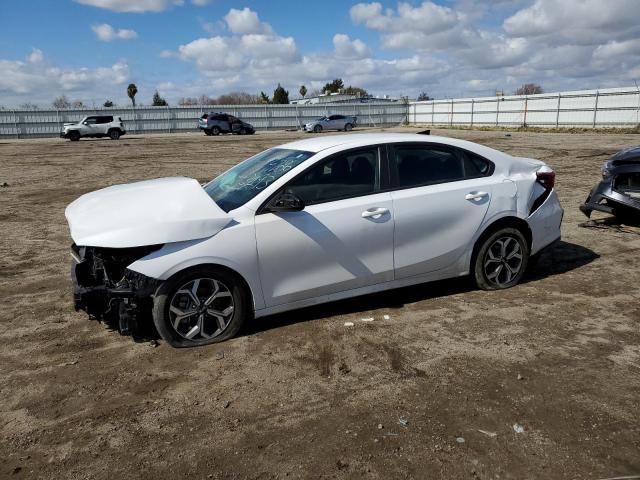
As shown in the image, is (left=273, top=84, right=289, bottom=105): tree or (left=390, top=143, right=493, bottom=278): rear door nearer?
(left=390, top=143, right=493, bottom=278): rear door

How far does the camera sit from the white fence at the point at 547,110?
31.2m

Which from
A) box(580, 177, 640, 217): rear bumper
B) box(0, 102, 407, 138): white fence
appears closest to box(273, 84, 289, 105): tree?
box(0, 102, 407, 138): white fence

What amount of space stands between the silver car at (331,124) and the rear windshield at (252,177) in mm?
38017

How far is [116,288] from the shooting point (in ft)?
13.4

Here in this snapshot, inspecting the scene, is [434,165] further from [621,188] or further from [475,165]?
[621,188]

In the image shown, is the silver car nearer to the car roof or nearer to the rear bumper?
the rear bumper

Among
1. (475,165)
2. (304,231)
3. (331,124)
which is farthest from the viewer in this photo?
(331,124)

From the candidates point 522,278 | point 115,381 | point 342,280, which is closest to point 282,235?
point 342,280

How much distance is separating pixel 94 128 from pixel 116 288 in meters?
36.1

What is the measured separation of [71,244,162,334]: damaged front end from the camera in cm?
404

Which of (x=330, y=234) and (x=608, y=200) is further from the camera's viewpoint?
(x=608, y=200)

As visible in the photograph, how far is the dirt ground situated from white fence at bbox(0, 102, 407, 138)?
43135mm

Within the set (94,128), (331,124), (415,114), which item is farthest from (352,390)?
(415,114)

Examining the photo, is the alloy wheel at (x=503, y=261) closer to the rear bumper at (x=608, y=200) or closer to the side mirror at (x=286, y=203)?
the side mirror at (x=286, y=203)
